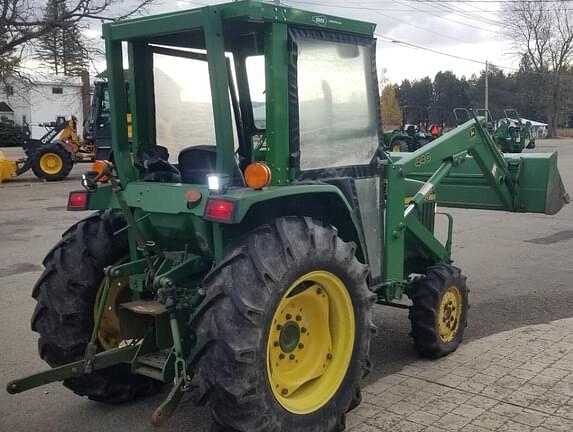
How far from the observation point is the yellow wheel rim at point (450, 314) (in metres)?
5.16

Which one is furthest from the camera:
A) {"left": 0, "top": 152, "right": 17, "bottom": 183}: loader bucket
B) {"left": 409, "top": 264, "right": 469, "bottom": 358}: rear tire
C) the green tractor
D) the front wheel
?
{"left": 0, "top": 152, "right": 17, "bottom": 183}: loader bucket

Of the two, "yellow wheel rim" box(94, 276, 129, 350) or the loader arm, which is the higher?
the loader arm

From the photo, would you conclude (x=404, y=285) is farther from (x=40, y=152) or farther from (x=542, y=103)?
(x=542, y=103)

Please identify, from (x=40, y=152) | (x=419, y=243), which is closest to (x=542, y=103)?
(x=40, y=152)

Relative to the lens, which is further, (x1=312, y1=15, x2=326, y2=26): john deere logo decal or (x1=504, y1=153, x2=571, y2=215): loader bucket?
(x1=504, y1=153, x2=571, y2=215): loader bucket

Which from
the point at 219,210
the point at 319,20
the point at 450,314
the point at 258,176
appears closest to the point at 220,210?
the point at 219,210

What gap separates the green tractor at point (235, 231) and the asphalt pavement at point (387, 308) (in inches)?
12.2

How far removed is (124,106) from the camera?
419 cm

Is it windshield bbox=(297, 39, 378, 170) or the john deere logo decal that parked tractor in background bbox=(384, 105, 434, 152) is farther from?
the john deere logo decal

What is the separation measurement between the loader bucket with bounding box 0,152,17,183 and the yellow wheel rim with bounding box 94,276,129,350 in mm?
15835

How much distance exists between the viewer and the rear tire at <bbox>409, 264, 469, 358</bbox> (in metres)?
5.03

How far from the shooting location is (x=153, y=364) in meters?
3.88

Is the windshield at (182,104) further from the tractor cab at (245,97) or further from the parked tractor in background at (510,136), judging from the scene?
the parked tractor in background at (510,136)

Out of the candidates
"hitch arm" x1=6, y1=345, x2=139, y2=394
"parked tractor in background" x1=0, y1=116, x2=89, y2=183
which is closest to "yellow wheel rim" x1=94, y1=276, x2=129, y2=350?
"hitch arm" x1=6, y1=345, x2=139, y2=394
